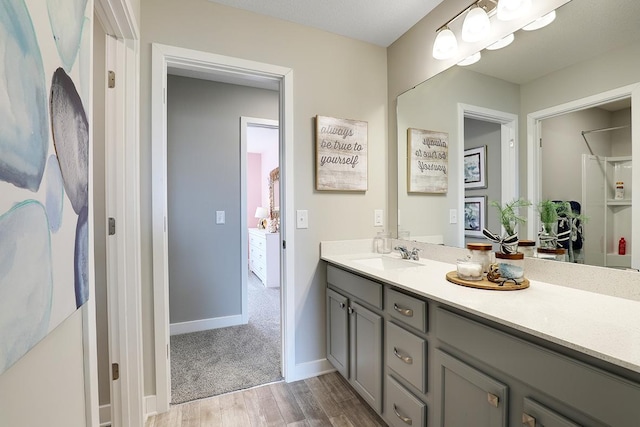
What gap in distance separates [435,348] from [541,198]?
852 mm

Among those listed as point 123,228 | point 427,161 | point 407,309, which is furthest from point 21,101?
point 427,161

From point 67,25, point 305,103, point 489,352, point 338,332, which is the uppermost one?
point 305,103

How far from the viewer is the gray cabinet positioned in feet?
4.93

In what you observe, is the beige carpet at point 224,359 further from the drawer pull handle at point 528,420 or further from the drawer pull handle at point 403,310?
the drawer pull handle at point 528,420

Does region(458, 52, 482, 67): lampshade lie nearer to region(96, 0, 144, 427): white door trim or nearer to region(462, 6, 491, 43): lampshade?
region(462, 6, 491, 43): lampshade

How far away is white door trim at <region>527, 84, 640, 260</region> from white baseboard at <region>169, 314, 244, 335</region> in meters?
2.63

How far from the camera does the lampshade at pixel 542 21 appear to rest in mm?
1288

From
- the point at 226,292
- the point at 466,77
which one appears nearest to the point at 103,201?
the point at 226,292

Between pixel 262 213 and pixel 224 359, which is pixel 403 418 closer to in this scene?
pixel 224 359

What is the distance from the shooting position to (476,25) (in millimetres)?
1528

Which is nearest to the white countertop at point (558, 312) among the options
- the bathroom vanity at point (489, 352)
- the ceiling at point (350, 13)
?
the bathroom vanity at point (489, 352)

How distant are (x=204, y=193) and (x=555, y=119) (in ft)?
8.68

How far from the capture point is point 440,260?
1.86 meters

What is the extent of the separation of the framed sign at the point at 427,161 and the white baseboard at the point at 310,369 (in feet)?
4.60
